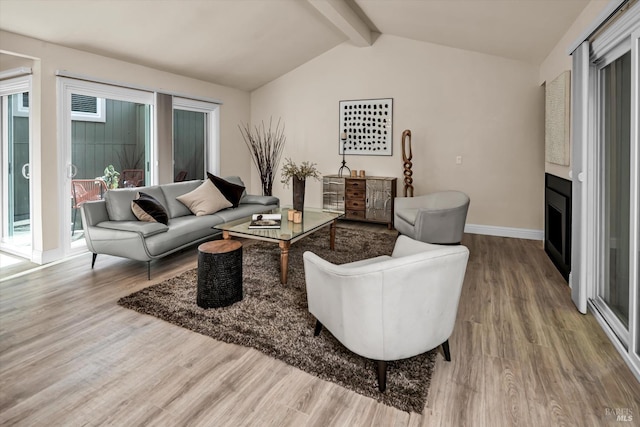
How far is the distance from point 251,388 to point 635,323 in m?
2.12

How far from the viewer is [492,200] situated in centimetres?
557

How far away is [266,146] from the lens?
7.17 metres

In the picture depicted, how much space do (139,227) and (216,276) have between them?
1.21 metres

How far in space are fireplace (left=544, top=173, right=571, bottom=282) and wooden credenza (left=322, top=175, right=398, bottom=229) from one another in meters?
2.16

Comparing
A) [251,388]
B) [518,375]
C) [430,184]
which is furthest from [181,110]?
[518,375]

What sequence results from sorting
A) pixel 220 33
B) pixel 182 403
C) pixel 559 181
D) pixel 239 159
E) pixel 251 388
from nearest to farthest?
pixel 182 403
pixel 251 388
pixel 559 181
pixel 220 33
pixel 239 159

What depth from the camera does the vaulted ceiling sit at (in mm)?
3564

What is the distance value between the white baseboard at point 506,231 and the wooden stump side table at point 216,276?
13.5 feet

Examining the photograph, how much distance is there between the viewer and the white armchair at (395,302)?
5.94ft

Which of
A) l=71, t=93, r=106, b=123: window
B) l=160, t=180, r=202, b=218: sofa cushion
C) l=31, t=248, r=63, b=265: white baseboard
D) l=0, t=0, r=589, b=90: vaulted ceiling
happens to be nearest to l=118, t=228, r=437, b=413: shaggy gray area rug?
l=160, t=180, r=202, b=218: sofa cushion

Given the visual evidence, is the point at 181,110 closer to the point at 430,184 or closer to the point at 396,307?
the point at 430,184

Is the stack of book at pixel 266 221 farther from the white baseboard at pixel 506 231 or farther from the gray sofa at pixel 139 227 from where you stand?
the white baseboard at pixel 506 231

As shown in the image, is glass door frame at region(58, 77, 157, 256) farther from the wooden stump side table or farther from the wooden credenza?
the wooden credenza

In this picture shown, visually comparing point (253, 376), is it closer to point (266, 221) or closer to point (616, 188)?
point (266, 221)
